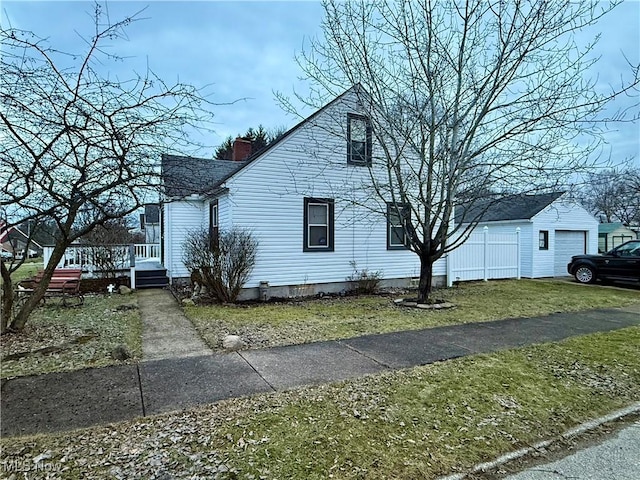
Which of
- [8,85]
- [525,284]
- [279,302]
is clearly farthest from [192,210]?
[525,284]

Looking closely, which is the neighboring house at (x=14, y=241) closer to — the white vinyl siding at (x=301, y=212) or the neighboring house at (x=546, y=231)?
the white vinyl siding at (x=301, y=212)

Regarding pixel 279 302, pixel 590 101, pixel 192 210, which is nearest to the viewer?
pixel 590 101

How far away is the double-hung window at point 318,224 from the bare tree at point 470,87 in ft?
8.38

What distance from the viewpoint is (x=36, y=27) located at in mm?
4844

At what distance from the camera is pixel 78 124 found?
5.22m

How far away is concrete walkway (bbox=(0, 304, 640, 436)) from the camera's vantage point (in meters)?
3.58

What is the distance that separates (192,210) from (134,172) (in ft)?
26.5

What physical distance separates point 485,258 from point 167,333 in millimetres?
12380

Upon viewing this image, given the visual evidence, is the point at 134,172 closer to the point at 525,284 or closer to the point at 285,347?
the point at 285,347

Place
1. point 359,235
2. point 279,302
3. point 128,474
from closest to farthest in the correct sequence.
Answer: point 128,474 < point 279,302 < point 359,235

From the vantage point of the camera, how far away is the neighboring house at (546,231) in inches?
671

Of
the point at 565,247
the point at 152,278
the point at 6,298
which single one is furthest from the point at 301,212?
the point at 565,247

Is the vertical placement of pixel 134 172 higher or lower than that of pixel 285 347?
higher

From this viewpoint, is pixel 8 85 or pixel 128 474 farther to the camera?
pixel 8 85
